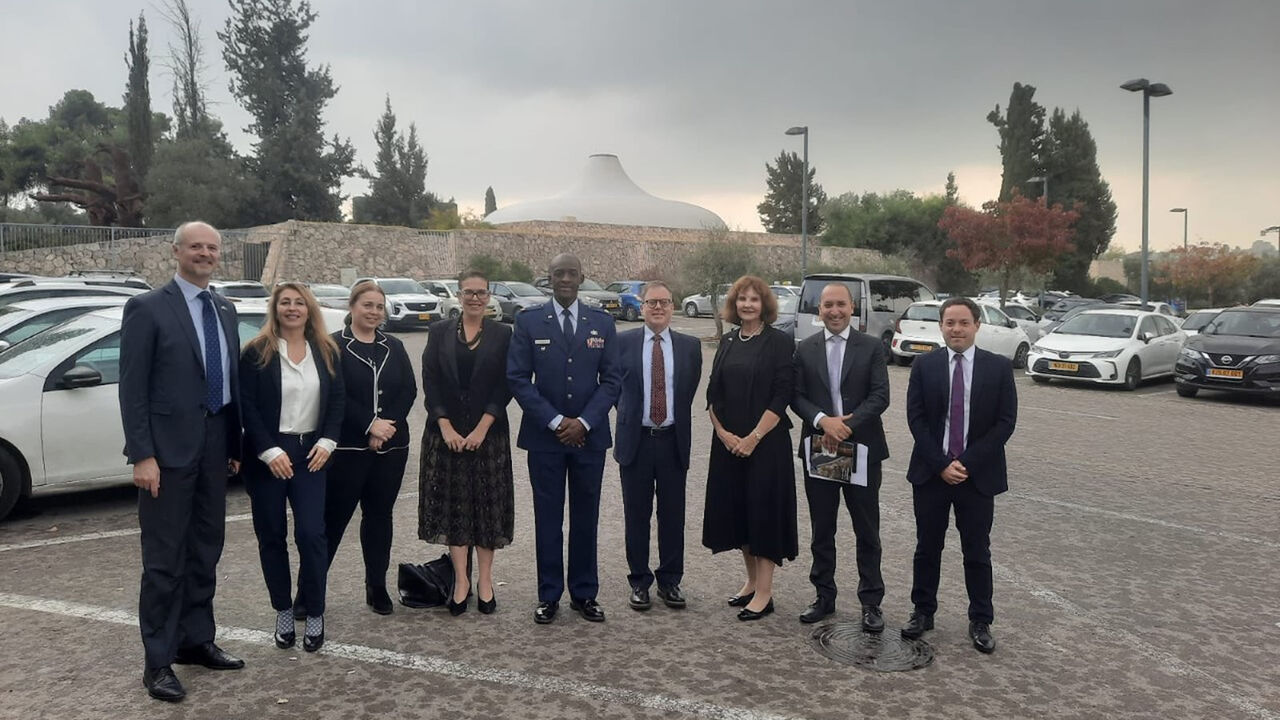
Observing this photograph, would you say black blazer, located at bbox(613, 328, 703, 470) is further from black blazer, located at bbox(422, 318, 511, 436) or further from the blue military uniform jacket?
black blazer, located at bbox(422, 318, 511, 436)

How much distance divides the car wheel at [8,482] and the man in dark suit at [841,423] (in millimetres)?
5400

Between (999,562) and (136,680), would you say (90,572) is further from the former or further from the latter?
(999,562)

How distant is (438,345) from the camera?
15.4 ft

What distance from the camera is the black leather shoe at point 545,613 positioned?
4566mm

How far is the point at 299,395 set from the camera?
4227 mm

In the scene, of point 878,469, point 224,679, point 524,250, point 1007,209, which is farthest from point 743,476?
point 524,250

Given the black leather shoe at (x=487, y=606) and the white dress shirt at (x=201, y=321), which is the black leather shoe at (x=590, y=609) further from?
the white dress shirt at (x=201, y=321)

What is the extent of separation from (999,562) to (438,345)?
151 inches

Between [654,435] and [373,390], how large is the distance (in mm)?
1507

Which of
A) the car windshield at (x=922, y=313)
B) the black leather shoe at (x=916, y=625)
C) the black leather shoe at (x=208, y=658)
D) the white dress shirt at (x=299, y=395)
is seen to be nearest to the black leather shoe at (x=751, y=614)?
the black leather shoe at (x=916, y=625)

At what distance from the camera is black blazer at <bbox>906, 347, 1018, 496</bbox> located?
438 centimetres

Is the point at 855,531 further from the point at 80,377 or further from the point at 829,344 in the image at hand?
the point at 80,377

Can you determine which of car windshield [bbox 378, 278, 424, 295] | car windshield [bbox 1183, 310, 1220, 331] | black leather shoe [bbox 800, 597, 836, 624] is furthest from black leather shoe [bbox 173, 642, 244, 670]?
car windshield [bbox 378, 278, 424, 295]

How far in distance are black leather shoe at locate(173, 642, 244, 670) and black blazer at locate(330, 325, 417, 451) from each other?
1.10 m
